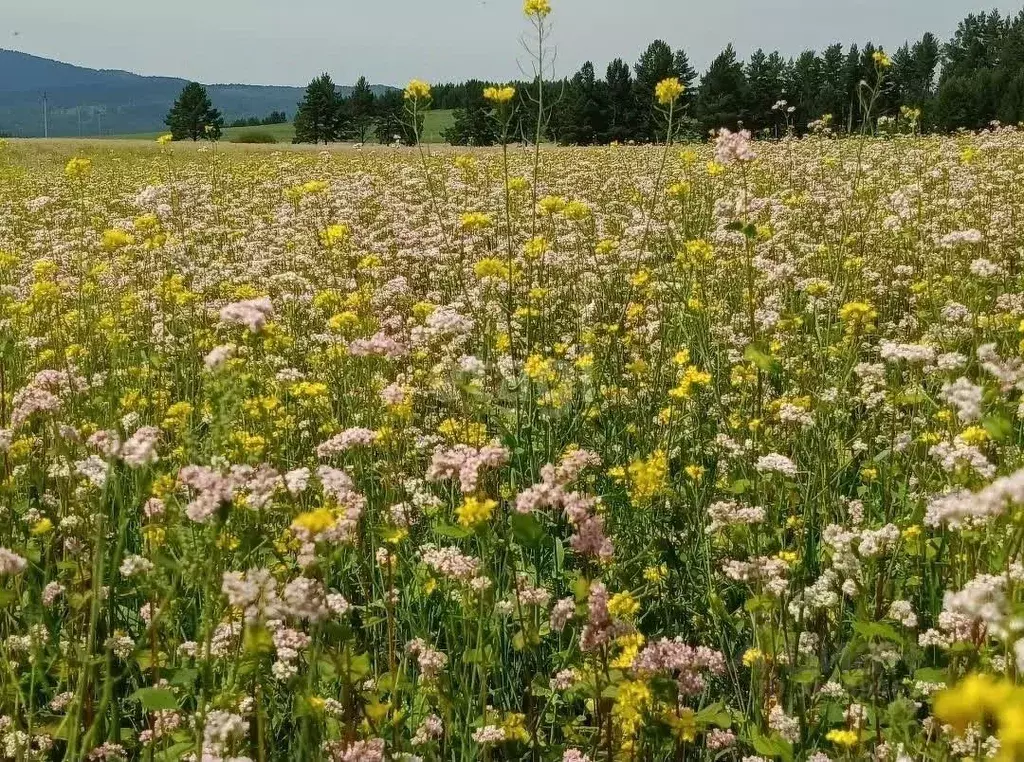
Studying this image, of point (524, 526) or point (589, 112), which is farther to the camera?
point (589, 112)

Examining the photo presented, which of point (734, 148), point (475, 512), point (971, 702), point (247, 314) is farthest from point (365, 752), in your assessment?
point (734, 148)

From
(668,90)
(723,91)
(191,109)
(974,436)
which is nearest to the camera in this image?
(974,436)

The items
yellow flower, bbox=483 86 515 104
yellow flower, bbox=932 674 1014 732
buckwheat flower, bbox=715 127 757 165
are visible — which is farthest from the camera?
yellow flower, bbox=483 86 515 104

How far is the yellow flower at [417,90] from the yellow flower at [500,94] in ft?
2.25

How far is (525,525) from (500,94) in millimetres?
2791

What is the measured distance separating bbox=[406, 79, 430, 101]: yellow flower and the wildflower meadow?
2.40ft

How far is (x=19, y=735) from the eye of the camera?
2275mm

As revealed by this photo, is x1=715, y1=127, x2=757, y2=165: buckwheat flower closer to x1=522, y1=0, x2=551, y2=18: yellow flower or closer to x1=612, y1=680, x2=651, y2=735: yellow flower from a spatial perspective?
x1=522, y1=0, x2=551, y2=18: yellow flower

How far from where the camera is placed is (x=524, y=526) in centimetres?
212

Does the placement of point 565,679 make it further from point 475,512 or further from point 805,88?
point 805,88

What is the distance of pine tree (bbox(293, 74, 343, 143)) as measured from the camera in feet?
288

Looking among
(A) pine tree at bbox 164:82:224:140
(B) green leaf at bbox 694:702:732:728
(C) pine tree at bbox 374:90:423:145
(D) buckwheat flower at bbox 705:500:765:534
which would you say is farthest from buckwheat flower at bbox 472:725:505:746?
(A) pine tree at bbox 164:82:224:140

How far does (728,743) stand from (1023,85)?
2656 inches

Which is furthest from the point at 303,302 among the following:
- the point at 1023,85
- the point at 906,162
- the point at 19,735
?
the point at 1023,85
